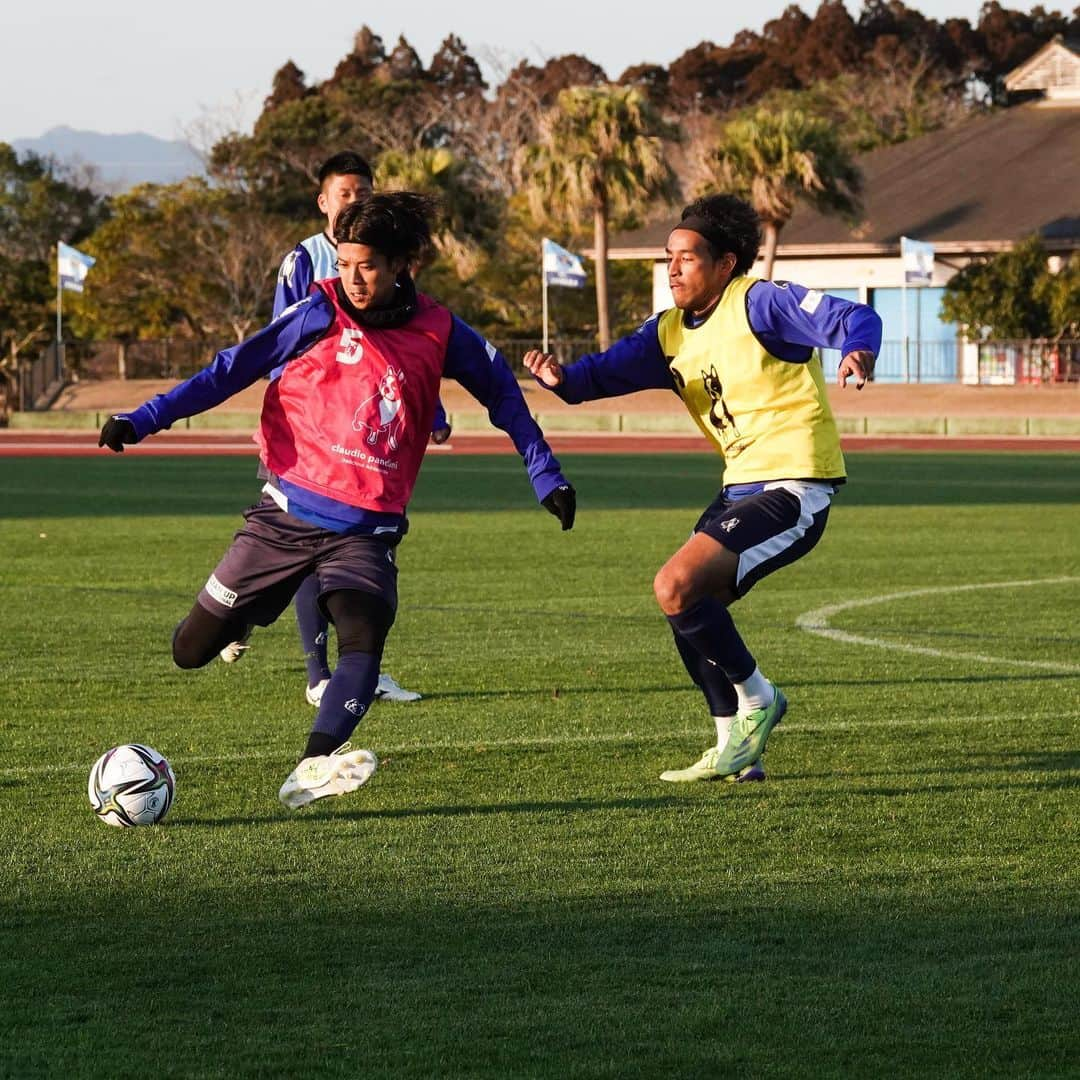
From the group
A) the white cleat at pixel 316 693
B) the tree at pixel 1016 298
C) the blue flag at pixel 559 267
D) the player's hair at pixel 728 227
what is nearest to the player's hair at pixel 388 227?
the player's hair at pixel 728 227

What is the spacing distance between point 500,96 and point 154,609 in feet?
224

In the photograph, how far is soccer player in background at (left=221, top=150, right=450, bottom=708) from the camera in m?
8.13

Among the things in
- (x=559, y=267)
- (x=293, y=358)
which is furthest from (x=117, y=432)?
(x=559, y=267)

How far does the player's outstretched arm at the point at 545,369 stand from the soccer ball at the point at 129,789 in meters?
2.04

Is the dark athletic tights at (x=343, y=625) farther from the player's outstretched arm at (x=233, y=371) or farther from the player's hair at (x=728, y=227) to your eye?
the player's hair at (x=728, y=227)

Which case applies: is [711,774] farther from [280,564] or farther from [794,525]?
[280,564]

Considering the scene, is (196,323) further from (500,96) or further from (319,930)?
(319,930)

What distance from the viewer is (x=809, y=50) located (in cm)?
8725

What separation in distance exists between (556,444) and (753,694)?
1258 inches

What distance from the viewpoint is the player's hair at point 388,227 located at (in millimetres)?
6138

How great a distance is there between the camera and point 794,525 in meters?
6.93

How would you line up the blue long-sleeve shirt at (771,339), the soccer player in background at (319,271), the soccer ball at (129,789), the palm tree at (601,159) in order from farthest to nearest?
1. the palm tree at (601,159)
2. the soccer player in background at (319,271)
3. the blue long-sleeve shirt at (771,339)
4. the soccer ball at (129,789)

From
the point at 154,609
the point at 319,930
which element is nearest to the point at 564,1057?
the point at 319,930

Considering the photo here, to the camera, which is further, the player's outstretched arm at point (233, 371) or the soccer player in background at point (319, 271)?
the soccer player in background at point (319, 271)
